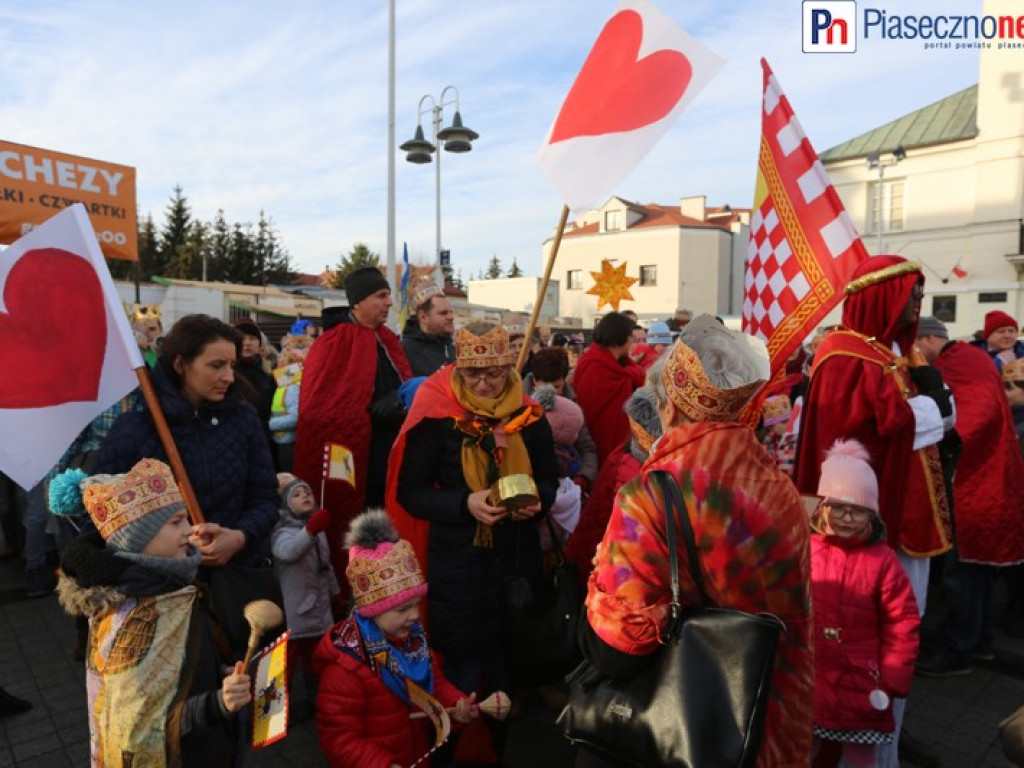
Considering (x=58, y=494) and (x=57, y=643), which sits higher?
(x=58, y=494)

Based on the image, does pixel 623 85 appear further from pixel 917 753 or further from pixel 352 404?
pixel 917 753

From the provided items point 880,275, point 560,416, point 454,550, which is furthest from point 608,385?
point 454,550

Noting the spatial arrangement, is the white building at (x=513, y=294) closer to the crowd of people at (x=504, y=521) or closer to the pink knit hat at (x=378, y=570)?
the crowd of people at (x=504, y=521)

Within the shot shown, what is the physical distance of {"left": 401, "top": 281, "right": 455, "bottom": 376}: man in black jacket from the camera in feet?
14.8

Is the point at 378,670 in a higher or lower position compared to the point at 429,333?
lower

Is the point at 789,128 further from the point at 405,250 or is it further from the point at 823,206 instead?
the point at 405,250

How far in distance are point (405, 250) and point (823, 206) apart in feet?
14.9

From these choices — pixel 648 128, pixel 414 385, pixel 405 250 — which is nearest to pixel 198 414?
pixel 414 385

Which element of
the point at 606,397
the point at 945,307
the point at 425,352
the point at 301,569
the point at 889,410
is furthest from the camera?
the point at 945,307

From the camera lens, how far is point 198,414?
2.83 m

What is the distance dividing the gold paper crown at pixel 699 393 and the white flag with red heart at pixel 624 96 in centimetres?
168

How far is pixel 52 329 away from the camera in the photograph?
2.83 meters

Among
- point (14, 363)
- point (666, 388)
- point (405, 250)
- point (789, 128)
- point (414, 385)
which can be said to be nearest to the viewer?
point (666, 388)

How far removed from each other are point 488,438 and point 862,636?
1671mm
